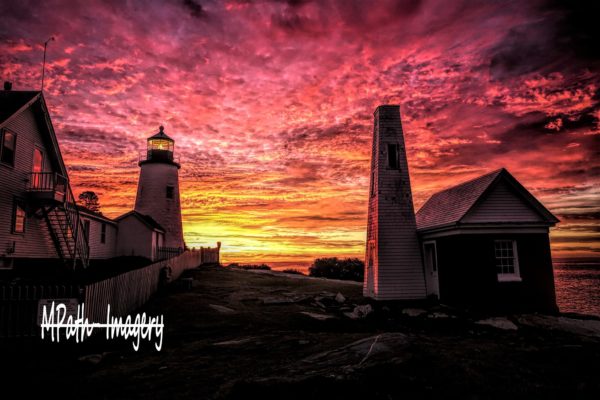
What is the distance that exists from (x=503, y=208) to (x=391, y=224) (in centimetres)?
502

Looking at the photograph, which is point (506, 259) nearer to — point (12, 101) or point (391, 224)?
point (391, 224)

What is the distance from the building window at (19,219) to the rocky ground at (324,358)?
800 centimetres

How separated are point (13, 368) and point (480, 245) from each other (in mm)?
16797

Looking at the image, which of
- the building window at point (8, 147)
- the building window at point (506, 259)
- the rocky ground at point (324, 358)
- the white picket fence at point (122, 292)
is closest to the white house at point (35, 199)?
the building window at point (8, 147)

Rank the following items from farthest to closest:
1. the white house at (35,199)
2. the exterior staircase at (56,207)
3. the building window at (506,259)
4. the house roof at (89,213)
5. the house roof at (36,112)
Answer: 1. the house roof at (89,213)
2. the exterior staircase at (56,207)
3. the house roof at (36,112)
4. the white house at (35,199)
5. the building window at (506,259)

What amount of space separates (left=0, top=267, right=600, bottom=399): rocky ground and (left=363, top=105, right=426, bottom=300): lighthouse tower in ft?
6.58

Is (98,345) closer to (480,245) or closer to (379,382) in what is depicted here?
(379,382)

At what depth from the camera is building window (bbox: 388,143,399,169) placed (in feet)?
62.8

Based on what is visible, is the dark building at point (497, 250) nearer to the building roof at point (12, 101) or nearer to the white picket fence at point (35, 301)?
the white picket fence at point (35, 301)

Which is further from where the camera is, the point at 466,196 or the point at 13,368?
the point at 466,196

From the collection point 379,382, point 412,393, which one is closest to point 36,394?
point 379,382

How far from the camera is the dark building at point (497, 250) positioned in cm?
1623

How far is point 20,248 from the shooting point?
58.8ft

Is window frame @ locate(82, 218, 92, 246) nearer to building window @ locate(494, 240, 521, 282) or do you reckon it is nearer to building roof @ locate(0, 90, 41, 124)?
building roof @ locate(0, 90, 41, 124)
